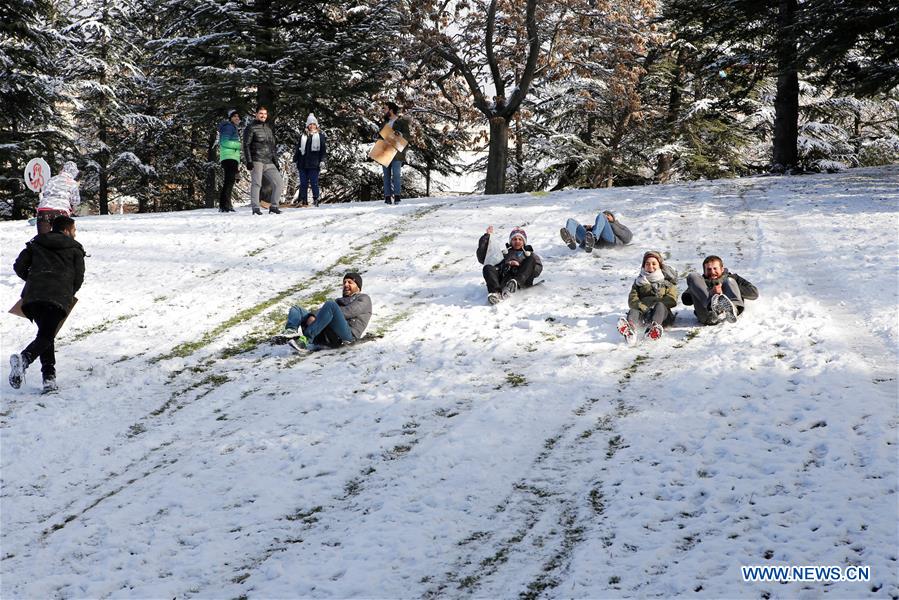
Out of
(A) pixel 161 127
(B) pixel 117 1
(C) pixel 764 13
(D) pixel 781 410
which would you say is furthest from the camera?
(A) pixel 161 127

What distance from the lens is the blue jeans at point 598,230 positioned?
12.3 metres

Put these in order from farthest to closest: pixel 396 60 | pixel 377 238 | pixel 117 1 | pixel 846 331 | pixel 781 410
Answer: pixel 117 1, pixel 396 60, pixel 377 238, pixel 846 331, pixel 781 410

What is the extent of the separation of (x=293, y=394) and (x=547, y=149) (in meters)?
22.4

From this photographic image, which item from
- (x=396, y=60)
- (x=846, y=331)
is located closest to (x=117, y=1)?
(x=396, y=60)

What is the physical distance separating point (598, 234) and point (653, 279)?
3374 mm

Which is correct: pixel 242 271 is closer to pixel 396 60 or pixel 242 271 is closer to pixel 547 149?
pixel 396 60

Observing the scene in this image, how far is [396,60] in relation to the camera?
80.5ft

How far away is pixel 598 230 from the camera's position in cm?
1234

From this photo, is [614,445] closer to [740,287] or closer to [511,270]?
[740,287]

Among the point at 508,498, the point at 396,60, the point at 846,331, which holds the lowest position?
the point at 508,498

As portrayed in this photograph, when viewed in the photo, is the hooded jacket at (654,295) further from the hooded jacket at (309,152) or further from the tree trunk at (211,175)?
the tree trunk at (211,175)

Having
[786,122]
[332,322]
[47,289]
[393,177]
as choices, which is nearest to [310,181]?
[393,177]

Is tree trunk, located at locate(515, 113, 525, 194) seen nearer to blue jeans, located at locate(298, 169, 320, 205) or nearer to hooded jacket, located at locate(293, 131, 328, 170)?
blue jeans, located at locate(298, 169, 320, 205)

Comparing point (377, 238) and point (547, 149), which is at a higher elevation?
point (547, 149)
